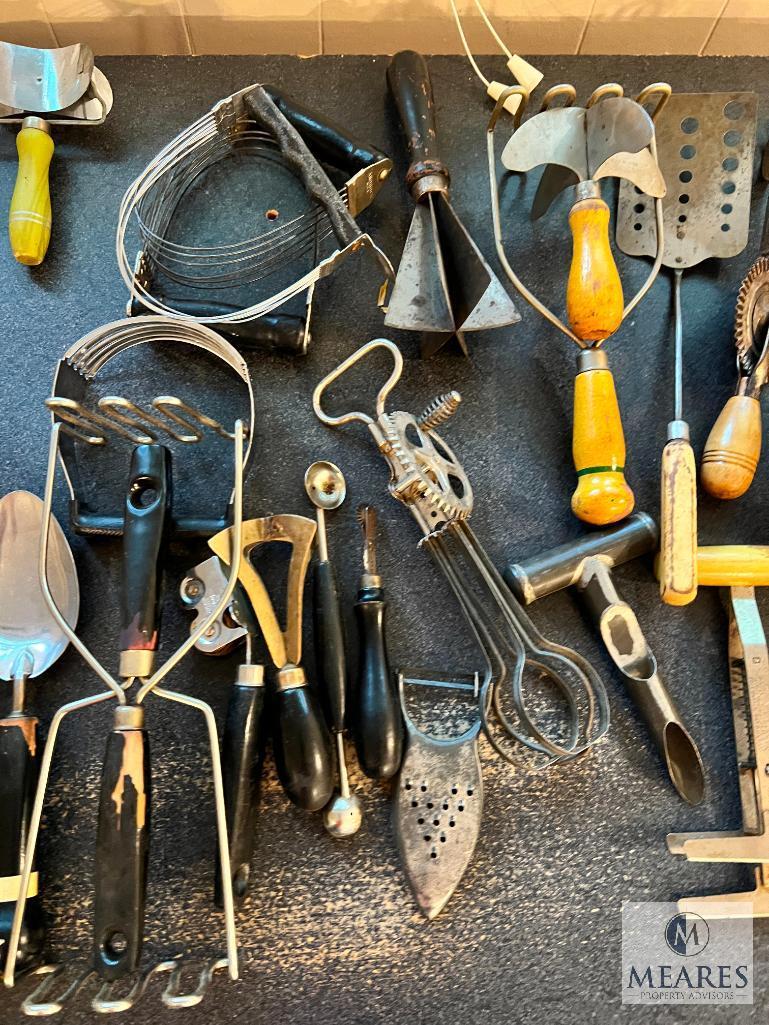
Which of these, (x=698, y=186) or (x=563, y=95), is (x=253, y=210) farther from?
(x=698, y=186)

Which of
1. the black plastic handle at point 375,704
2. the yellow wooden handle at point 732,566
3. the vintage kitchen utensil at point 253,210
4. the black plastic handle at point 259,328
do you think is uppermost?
the vintage kitchen utensil at point 253,210

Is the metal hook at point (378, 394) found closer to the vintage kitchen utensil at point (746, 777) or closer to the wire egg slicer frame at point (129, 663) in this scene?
the wire egg slicer frame at point (129, 663)

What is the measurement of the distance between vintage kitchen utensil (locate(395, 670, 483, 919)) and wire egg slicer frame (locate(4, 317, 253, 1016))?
0.15 m

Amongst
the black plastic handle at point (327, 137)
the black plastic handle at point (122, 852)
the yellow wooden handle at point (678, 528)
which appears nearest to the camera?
the black plastic handle at point (122, 852)

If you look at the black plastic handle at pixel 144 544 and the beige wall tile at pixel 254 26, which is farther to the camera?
the beige wall tile at pixel 254 26

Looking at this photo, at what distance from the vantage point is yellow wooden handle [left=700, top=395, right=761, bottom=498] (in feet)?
2.35

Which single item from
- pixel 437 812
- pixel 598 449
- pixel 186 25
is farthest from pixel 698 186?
pixel 437 812

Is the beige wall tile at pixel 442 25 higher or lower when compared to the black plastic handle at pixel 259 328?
higher

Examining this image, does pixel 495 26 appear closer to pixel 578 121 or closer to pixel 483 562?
pixel 578 121

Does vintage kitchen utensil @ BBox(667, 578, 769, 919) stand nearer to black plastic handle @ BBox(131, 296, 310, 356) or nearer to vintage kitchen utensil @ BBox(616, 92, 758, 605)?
vintage kitchen utensil @ BBox(616, 92, 758, 605)

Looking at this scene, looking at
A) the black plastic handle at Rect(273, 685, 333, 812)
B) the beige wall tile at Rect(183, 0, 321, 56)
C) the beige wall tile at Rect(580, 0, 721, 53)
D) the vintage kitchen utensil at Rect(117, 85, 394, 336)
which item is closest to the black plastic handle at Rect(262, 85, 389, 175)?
the vintage kitchen utensil at Rect(117, 85, 394, 336)

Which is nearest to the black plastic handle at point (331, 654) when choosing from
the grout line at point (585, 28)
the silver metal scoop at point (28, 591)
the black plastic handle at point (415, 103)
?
the silver metal scoop at point (28, 591)

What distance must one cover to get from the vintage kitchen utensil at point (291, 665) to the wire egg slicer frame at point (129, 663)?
0.03 m

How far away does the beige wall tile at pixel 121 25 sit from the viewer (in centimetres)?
83
